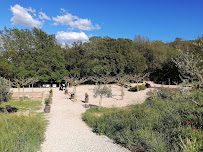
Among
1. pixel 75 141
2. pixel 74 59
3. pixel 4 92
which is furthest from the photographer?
pixel 74 59

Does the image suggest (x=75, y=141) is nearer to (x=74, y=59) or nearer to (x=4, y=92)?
(x=4, y=92)

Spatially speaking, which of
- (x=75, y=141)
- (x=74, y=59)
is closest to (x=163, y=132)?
(x=75, y=141)

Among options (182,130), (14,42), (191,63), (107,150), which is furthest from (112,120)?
(14,42)

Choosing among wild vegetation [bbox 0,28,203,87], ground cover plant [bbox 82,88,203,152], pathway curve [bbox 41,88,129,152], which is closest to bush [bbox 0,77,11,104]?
pathway curve [bbox 41,88,129,152]

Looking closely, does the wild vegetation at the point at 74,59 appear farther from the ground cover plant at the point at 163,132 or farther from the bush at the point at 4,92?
the ground cover plant at the point at 163,132

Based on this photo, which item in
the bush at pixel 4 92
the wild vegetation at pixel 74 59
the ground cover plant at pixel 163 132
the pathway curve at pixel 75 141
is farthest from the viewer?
the wild vegetation at pixel 74 59

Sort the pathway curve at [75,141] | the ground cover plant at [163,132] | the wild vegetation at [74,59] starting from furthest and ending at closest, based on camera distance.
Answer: the wild vegetation at [74,59], the pathway curve at [75,141], the ground cover plant at [163,132]

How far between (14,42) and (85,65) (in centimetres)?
1521

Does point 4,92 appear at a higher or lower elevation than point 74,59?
lower

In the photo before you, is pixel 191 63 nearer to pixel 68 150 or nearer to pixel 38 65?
pixel 68 150

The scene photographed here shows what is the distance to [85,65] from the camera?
3591cm

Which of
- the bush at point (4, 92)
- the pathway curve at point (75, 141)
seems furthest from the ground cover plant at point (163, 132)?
the bush at point (4, 92)

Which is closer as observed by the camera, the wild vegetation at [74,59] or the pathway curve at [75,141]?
the pathway curve at [75,141]

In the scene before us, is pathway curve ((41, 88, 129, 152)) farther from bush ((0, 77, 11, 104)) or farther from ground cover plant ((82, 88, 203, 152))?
bush ((0, 77, 11, 104))
